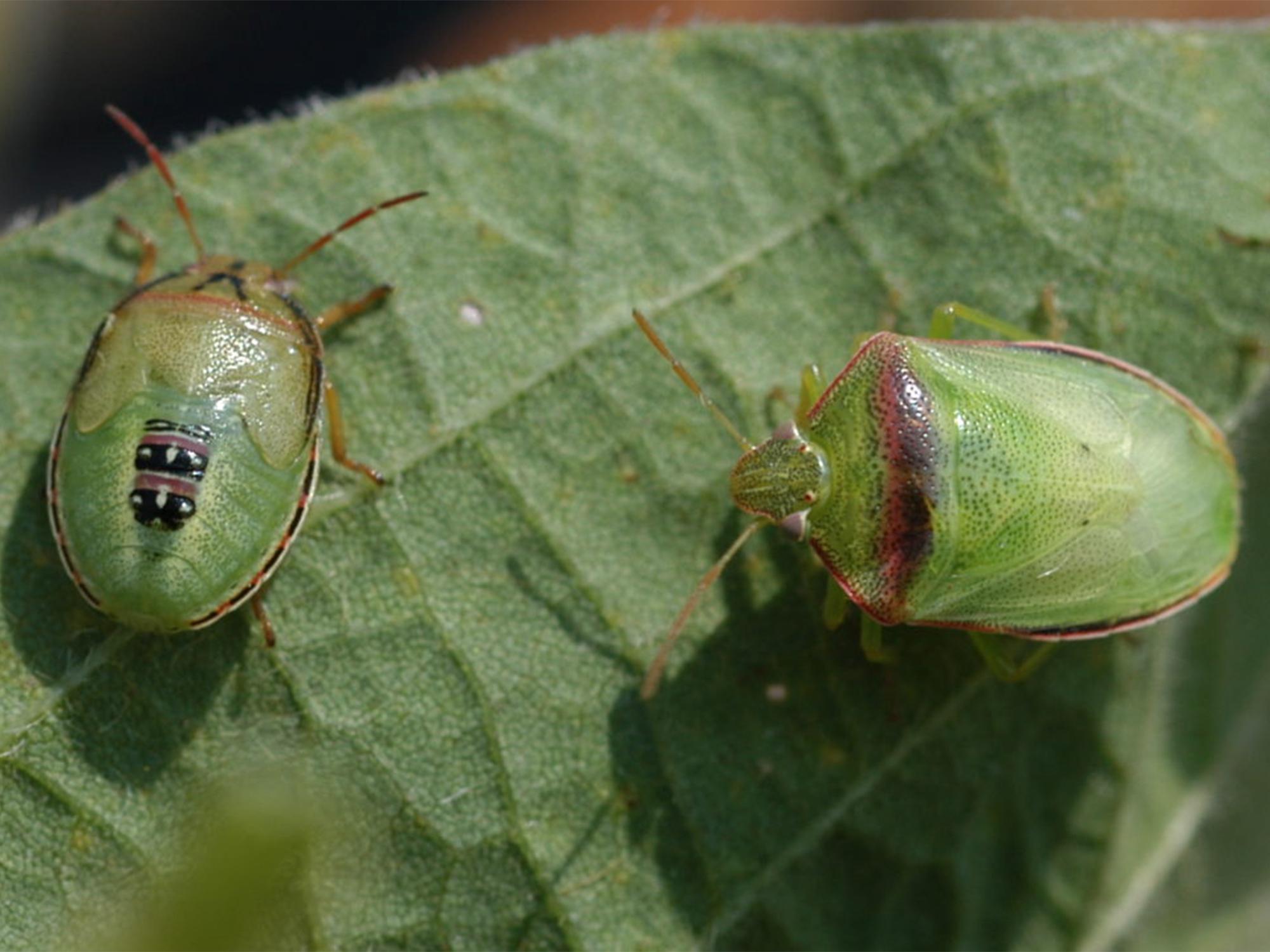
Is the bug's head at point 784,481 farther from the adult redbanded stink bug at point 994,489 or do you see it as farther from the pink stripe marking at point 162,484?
the pink stripe marking at point 162,484

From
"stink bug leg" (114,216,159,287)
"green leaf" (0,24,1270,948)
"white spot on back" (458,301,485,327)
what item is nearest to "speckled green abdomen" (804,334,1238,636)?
"green leaf" (0,24,1270,948)

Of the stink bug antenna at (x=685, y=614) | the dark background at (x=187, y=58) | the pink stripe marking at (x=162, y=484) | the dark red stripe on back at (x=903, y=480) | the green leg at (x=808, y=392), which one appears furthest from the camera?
the dark background at (x=187, y=58)

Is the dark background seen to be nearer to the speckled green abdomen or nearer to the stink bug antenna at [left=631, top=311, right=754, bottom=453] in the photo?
the stink bug antenna at [left=631, top=311, right=754, bottom=453]

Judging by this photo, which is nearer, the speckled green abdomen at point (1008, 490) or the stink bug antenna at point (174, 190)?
the speckled green abdomen at point (1008, 490)

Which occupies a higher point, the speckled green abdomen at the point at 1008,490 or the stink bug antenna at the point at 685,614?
the speckled green abdomen at the point at 1008,490

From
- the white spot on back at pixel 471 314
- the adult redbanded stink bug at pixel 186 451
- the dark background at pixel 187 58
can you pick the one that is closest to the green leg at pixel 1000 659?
the white spot on back at pixel 471 314

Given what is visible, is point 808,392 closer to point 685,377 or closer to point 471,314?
point 685,377

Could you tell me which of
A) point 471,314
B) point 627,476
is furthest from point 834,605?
point 471,314

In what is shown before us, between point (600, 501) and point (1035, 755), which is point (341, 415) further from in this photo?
point (1035, 755)
